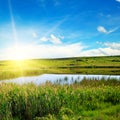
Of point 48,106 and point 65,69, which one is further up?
point 48,106

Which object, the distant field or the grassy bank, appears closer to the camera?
the grassy bank

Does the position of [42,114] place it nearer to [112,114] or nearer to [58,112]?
[58,112]

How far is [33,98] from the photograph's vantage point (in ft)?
43.7

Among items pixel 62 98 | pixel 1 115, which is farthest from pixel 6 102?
pixel 62 98

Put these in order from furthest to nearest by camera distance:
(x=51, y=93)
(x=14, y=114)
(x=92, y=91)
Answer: (x=92, y=91), (x=51, y=93), (x=14, y=114)

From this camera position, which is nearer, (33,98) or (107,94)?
(33,98)

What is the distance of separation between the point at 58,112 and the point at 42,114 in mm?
824

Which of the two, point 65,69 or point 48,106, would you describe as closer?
point 48,106

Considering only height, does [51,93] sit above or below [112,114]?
above

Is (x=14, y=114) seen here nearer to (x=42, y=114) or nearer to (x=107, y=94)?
(x=42, y=114)

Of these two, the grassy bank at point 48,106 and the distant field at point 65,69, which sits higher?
the grassy bank at point 48,106

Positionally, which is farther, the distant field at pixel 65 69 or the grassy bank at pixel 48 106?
the distant field at pixel 65 69

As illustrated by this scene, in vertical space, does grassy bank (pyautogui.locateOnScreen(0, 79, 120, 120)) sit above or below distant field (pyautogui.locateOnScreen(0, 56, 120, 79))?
above

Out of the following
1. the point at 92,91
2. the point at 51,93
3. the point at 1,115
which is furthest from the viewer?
the point at 92,91
